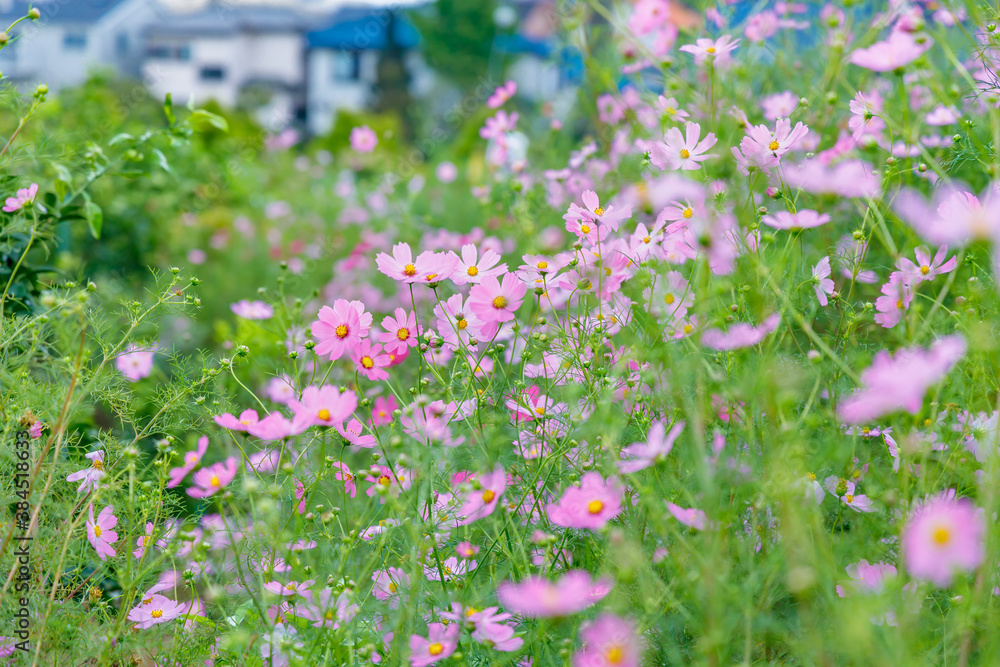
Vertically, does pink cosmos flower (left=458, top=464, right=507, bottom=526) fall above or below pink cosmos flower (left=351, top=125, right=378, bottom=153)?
above

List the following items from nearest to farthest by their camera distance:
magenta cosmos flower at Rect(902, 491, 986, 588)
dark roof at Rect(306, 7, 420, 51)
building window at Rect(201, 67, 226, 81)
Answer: magenta cosmos flower at Rect(902, 491, 986, 588)
dark roof at Rect(306, 7, 420, 51)
building window at Rect(201, 67, 226, 81)

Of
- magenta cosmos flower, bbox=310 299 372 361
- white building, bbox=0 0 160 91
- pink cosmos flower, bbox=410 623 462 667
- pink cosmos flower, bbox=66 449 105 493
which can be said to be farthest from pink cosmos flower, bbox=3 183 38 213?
white building, bbox=0 0 160 91

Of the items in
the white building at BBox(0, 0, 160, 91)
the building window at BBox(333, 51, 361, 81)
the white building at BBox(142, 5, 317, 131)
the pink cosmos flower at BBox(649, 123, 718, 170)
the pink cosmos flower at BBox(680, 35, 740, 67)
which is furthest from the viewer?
the building window at BBox(333, 51, 361, 81)

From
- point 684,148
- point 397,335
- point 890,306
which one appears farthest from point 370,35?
point 890,306

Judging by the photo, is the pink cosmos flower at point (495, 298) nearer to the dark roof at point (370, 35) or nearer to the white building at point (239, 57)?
the dark roof at point (370, 35)

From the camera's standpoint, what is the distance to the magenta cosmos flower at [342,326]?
99 centimetres

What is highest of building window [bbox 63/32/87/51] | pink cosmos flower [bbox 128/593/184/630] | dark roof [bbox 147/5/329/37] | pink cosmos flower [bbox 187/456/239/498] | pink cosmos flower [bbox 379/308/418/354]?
pink cosmos flower [bbox 379/308/418/354]

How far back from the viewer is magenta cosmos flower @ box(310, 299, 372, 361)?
994mm

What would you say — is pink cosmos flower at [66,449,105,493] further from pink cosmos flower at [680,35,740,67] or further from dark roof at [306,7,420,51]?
dark roof at [306,7,420,51]

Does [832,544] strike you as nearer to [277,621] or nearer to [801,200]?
[277,621]

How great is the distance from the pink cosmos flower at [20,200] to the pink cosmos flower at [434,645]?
894mm

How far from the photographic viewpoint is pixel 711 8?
69.8 inches

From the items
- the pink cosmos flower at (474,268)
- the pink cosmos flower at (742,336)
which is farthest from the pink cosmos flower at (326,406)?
the pink cosmos flower at (742,336)

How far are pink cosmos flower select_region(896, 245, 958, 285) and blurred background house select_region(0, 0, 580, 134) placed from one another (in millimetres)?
11036
